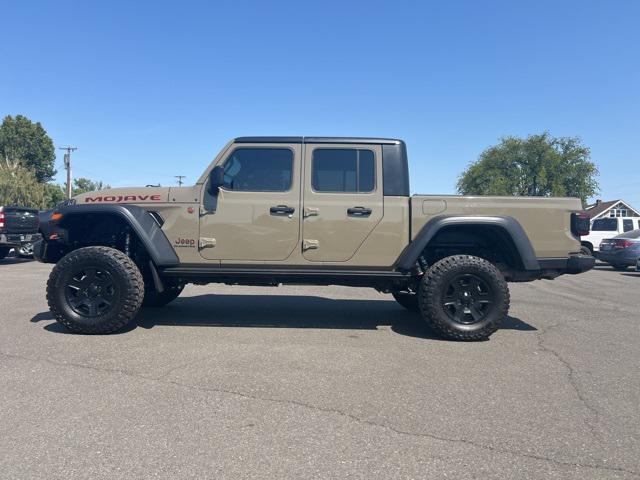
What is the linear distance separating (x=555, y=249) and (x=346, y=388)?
2.94 meters

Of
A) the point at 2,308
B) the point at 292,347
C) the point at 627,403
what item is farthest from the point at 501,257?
the point at 2,308

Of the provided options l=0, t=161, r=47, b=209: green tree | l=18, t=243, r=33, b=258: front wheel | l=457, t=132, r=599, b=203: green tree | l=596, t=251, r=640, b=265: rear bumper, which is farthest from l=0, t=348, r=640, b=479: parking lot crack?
l=457, t=132, r=599, b=203: green tree

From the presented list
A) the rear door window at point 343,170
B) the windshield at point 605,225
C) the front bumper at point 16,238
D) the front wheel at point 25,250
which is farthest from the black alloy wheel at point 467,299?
the windshield at point 605,225

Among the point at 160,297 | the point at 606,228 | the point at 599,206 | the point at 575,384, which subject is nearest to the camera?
the point at 575,384

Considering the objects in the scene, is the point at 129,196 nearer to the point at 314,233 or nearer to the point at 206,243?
the point at 206,243

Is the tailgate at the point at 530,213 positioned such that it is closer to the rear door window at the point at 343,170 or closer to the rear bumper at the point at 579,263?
the rear bumper at the point at 579,263

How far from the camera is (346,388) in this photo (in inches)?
134

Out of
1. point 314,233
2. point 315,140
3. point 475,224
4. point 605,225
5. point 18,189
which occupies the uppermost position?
point 18,189

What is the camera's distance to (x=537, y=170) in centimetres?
4531

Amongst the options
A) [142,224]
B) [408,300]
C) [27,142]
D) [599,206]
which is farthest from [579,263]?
[27,142]

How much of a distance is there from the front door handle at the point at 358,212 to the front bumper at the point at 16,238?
11714 mm

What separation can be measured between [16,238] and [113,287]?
36.4 ft

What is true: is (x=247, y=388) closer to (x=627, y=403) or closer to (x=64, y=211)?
(x=627, y=403)

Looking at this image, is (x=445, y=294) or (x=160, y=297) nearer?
(x=445, y=294)
